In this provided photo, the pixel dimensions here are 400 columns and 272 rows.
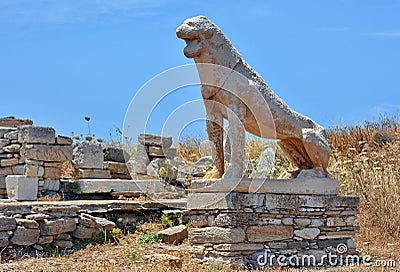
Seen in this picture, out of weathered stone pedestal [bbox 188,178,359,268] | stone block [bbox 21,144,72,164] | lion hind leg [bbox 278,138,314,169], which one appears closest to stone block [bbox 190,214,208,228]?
weathered stone pedestal [bbox 188,178,359,268]

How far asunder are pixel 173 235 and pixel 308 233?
2.29m

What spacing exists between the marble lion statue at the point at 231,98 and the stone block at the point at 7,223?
127 inches

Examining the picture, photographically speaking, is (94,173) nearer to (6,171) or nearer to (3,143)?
(6,171)

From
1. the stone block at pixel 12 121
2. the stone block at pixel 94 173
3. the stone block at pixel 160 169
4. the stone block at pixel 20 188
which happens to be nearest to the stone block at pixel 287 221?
the stone block at pixel 160 169

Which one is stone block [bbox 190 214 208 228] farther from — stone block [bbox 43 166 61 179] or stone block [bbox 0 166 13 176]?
stone block [bbox 0 166 13 176]

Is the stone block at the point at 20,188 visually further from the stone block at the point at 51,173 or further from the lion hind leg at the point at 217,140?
the lion hind leg at the point at 217,140

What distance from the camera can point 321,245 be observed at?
7.11 m

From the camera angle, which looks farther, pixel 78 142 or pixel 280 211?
pixel 78 142

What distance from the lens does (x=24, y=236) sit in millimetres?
7973

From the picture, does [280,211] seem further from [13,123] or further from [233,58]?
[13,123]

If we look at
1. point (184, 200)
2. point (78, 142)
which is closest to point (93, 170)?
point (78, 142)

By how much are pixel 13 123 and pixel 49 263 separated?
21.2ft

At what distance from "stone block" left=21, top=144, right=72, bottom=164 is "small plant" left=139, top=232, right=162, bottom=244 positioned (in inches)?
121

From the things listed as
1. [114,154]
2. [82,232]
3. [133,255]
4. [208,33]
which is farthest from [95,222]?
[114,154]
